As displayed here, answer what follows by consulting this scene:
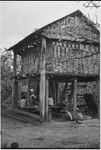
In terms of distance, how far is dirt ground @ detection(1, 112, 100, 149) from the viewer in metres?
11.8

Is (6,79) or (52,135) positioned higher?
(6,79)

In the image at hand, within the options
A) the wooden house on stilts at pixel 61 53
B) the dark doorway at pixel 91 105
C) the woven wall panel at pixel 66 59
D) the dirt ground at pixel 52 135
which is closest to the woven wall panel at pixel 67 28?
the wooden house on stilts at pixel 61 53

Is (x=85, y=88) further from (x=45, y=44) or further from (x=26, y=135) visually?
(x=26, y=135)

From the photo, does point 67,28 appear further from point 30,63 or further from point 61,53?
point 30,63

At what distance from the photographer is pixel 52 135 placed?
573 inches

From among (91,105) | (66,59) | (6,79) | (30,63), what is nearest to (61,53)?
(66,59)

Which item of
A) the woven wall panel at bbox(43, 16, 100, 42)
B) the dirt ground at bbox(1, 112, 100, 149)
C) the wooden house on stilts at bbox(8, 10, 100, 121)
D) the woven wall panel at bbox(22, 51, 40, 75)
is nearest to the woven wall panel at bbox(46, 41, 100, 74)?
the wooden house on stilts at bbox(8, 10, 100, 121)

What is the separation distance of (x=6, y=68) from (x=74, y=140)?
792 inches

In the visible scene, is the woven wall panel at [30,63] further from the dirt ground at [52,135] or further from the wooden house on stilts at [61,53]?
the dirt ground at [52,135]

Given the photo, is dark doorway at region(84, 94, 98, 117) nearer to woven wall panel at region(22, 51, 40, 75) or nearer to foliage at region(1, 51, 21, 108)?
woven wall panel at region(22, 51, 40, 75)

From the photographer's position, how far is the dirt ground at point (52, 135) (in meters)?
11.8

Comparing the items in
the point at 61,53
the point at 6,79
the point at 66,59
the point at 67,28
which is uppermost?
the point at 67,28

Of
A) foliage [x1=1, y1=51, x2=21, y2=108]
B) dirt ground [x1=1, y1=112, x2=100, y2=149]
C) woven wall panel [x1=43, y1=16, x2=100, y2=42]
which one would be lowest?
dirt ground [x1=1, y1=112, x2=100, y2=149]

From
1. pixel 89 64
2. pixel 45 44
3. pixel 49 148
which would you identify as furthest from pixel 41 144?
pixel 89 64
